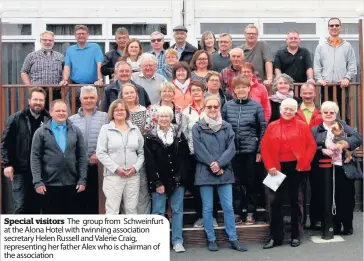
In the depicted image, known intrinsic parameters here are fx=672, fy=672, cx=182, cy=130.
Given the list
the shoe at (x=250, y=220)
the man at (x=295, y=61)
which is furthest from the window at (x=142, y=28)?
the shoe at (x=250, y=220)

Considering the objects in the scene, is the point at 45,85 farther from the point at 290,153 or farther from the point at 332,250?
the point at 332,250

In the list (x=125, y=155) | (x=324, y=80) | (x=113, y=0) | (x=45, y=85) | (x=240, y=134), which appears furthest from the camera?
(x=113, y=0)

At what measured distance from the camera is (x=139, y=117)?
23.2 feet

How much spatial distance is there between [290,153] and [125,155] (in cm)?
175

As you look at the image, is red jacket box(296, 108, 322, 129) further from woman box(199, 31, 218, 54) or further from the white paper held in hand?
woman box(199, 31, 218, 54)

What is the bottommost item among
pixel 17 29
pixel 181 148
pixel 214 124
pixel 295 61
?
pixel 181 148

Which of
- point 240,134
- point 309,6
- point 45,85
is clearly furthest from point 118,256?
point 309,6

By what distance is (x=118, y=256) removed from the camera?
5.38 m

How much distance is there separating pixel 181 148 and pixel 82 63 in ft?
8.43

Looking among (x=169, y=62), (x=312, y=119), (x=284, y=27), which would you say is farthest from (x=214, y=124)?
(x=284, y=27)

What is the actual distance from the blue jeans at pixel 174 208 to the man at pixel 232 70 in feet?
5.16

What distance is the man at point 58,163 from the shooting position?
671 centimetres

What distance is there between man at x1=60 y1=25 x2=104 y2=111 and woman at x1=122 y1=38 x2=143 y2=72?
75 cm

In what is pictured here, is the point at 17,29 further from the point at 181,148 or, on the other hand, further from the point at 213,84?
the point at 181,148
